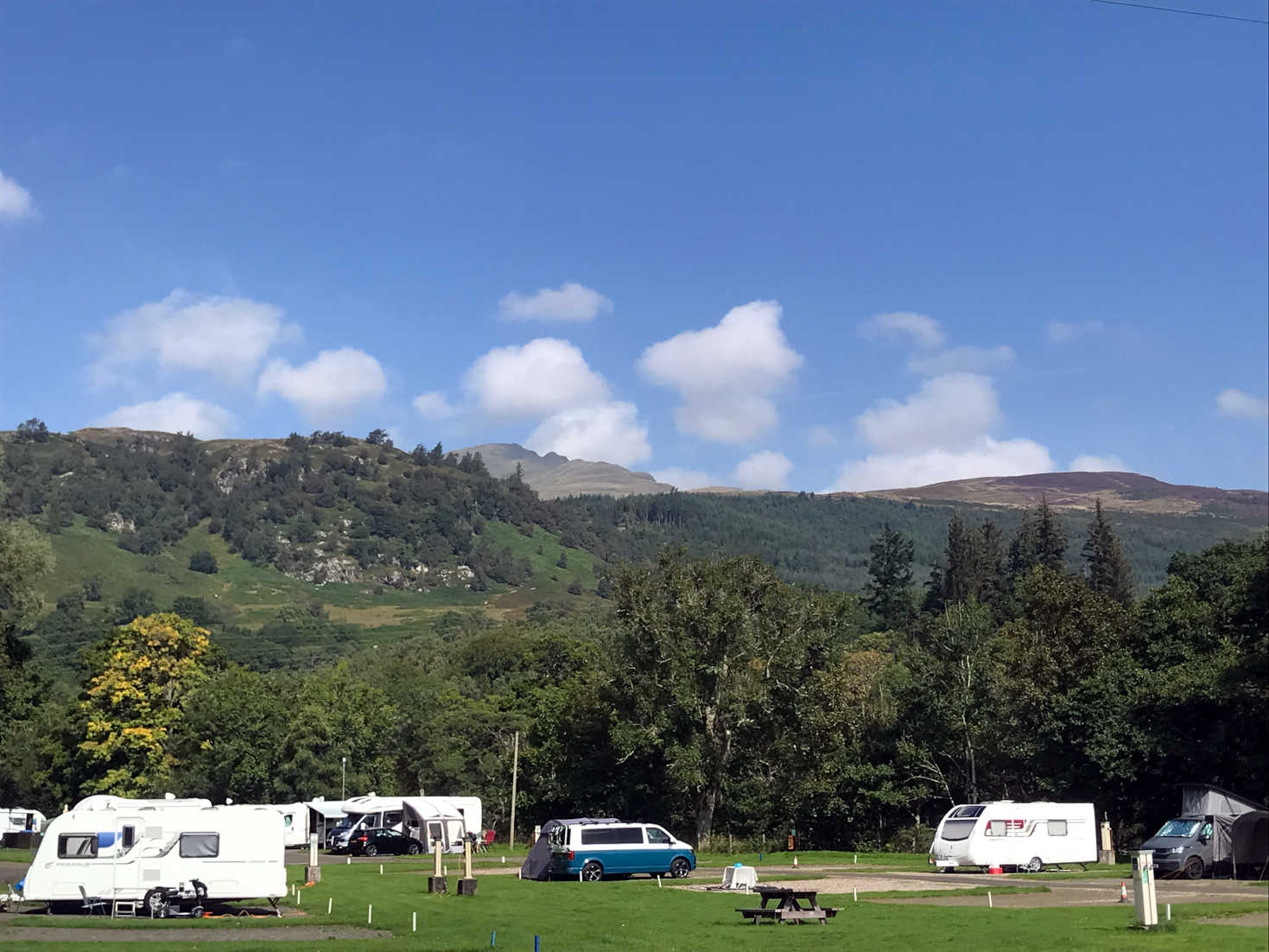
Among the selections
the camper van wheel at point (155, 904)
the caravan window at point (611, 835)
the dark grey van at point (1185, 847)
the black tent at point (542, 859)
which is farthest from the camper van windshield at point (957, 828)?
the camper van wheel at point (155, 904)

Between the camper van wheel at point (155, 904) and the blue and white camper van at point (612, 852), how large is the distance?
13.6 m

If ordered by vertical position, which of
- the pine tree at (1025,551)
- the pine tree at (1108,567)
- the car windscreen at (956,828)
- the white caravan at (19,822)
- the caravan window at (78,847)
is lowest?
the white caravan at (19,822)

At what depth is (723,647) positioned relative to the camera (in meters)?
63.3

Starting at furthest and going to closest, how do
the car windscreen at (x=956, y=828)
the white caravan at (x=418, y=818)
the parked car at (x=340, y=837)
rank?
the parked car at (x=340, y=837) < the white caravan at (x=418, y=818) < the car windscreen at (x=956, y=828)

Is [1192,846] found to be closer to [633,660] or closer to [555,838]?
[555,838]

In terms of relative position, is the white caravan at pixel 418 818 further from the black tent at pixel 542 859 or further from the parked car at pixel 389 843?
the black tent at pixel 542 859

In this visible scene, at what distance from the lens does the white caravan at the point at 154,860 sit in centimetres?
2884

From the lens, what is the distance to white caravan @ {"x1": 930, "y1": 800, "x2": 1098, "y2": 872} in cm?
3953

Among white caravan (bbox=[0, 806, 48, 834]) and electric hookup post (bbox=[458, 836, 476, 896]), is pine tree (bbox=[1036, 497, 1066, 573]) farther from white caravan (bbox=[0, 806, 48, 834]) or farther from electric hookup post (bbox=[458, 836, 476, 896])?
electric hookup post (bbox=[458, 836, 476, 896])

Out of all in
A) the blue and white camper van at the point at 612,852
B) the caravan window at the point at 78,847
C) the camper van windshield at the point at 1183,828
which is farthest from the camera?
the blue and white camper van at the point at 612,852

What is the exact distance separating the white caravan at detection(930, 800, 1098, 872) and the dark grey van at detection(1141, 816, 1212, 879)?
27.5 ft

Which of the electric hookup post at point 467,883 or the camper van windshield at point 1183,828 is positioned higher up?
the camper van windshield at point 1183,828

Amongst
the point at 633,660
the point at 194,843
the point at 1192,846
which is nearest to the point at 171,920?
the point at 194,843

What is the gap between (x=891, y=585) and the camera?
149 m
